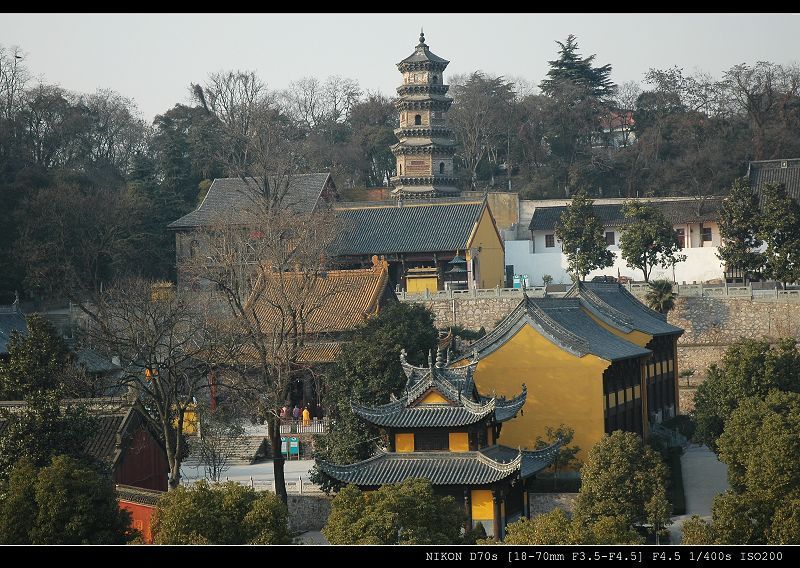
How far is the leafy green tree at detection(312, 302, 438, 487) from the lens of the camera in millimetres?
25484

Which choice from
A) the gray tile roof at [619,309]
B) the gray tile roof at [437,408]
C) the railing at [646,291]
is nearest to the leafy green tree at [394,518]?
the gray tile roof at [437,408]

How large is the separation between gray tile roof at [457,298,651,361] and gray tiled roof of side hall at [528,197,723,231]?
50.1 feet

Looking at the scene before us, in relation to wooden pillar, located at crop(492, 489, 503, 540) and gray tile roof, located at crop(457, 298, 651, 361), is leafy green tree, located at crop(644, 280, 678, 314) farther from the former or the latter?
wooden pillar, located at crop(492, 489, 503, 540)

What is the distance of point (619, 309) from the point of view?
32.5 meters

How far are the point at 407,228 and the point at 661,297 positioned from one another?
10195 millimetres

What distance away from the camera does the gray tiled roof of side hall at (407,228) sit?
43219 mm

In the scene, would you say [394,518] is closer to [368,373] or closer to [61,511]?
[61,511]

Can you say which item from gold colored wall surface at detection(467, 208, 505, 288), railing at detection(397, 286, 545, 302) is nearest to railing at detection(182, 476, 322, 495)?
railing at detection(397, 286, 545, 302)

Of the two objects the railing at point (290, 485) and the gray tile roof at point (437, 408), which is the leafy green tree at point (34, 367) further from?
the gray tile roof at point (437, 408)

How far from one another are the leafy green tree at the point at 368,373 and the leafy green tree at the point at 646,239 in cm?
1286

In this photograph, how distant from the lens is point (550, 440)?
25844 millimetres

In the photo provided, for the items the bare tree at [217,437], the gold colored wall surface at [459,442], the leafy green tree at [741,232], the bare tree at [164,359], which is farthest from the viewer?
the leafy green tree at [741,232]

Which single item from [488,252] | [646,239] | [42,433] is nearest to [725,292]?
[646,239]

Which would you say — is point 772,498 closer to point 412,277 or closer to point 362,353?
point 362,353
